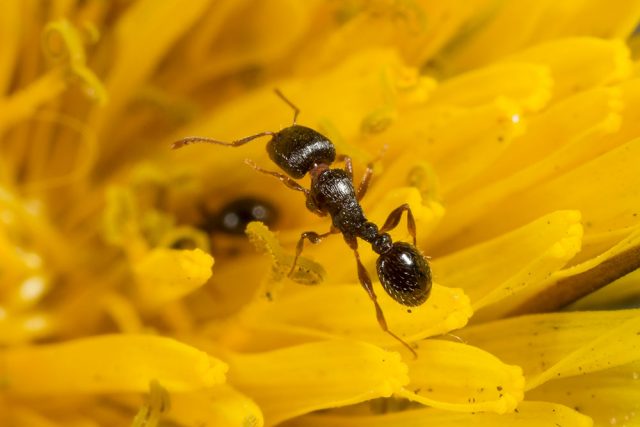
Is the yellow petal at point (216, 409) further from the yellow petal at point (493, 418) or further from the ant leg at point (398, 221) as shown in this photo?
the ant leg at point (398, 221)

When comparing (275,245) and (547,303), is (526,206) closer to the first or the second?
(547,303)

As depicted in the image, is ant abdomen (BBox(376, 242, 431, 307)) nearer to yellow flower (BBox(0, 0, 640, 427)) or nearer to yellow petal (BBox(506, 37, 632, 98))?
yellow flower (BBox(0, 0, 640, 427))

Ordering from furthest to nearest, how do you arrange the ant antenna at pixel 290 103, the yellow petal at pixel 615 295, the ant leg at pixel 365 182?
the ant antenna at pixel 290 103
the ant leg at pixel 365 182
the yellow petal at pixel 615 295

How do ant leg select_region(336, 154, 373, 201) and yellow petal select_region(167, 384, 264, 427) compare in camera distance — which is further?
ant leg select_region(336, 154, 373, 201)

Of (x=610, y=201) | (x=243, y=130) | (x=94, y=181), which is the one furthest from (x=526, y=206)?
(x=94, y=181)

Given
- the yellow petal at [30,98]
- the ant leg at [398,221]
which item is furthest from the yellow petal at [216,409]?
the yellow petal at [30,98]

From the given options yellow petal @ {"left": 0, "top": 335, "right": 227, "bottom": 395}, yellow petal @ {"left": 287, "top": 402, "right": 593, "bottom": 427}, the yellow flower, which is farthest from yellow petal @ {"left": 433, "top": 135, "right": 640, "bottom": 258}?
yellow petal @ {"left": 0, "top": 335, "right": 227, "bottom": 395}

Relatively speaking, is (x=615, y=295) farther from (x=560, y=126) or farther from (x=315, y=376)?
(x=315, y=376)
